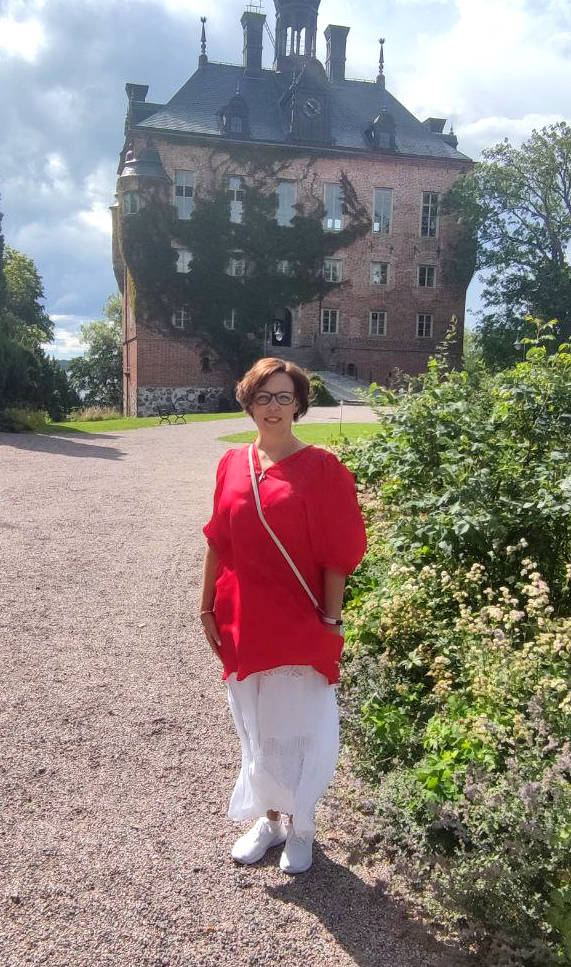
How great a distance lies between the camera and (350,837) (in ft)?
11.3

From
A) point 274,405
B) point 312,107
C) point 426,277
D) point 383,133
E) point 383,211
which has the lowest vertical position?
point 274,405

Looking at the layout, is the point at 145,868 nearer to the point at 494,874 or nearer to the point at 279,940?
the point at 279,940

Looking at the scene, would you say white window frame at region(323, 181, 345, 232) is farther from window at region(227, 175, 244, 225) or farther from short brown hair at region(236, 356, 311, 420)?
short brown hair at region(236, 356, 311, 420)

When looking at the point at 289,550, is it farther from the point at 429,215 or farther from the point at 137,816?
the point at 429,215

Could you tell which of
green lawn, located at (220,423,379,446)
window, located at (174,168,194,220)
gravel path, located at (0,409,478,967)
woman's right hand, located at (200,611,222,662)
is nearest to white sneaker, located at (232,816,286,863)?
gravel path, located at (0,409,478,967)

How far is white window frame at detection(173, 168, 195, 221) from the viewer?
121 feet

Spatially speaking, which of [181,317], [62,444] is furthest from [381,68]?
[62,444]

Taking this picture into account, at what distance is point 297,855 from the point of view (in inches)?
126

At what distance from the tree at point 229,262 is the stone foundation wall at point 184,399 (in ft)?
5.83

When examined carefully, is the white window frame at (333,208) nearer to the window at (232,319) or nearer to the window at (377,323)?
the window at (377,323)

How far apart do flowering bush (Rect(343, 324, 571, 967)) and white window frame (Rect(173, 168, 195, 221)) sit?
32.4 metres

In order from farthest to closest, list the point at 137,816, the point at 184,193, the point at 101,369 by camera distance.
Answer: the point at 101,369 → the point at 184,193 → the point at 137,816

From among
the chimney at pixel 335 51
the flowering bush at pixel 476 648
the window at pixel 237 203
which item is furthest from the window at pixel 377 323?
the flowering bush at pixel 476 648

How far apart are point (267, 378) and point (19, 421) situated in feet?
61.1
